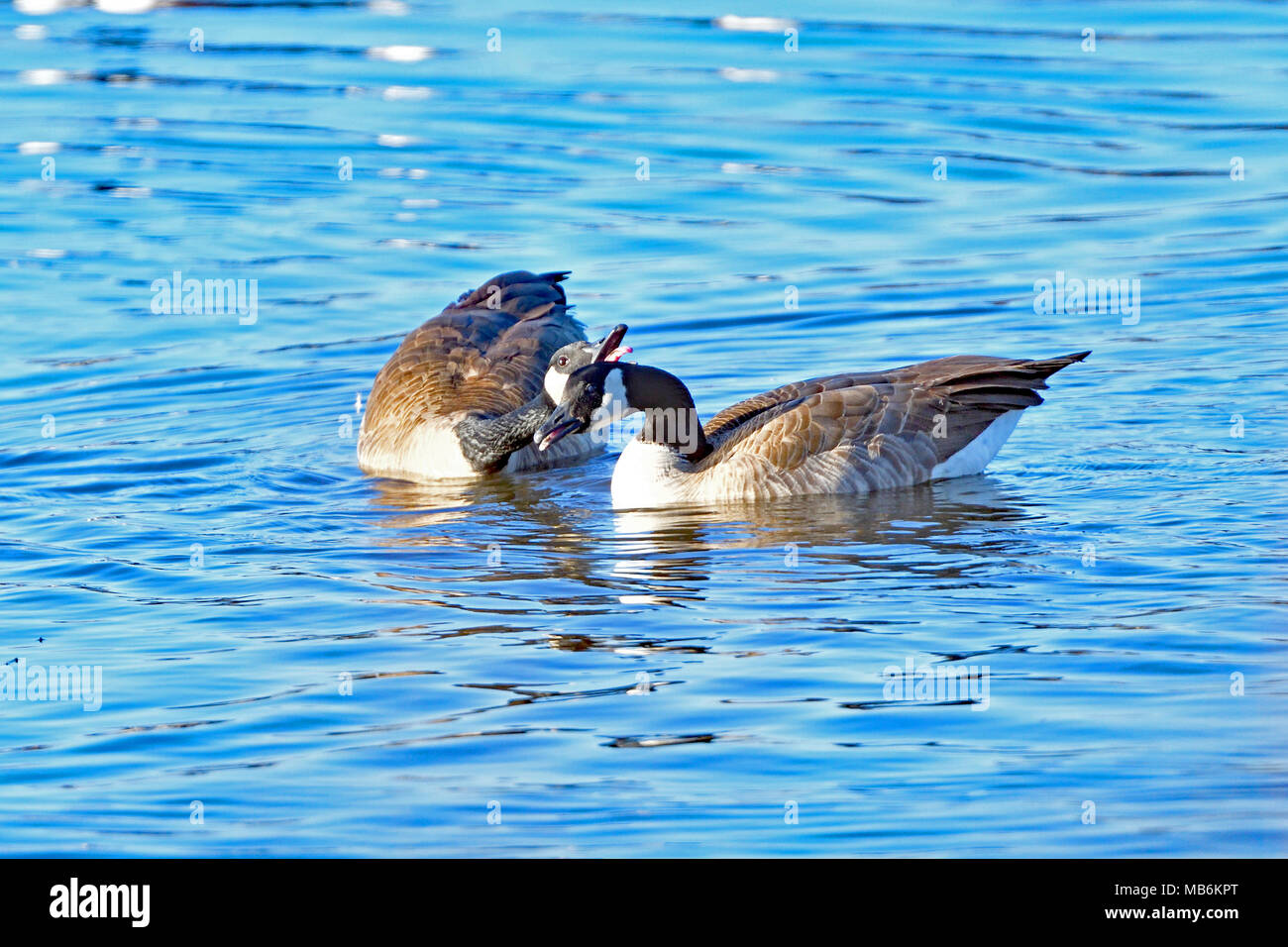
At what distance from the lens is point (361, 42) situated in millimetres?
29703

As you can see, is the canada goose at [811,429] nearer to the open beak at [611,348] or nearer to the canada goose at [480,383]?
the open beak at [611,348]

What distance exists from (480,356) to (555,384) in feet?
4.73

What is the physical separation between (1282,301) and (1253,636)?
8498mm

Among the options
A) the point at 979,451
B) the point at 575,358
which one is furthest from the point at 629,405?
the point at 979,451

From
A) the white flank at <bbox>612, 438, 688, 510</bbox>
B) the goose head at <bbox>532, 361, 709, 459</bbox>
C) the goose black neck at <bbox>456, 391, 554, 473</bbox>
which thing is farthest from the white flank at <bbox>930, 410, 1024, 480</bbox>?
the goose black neck at <bbox>456, 391, 554, 473</bbox>

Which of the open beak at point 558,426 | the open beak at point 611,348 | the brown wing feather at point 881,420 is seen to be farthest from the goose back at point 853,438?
the open beak at point 611,348

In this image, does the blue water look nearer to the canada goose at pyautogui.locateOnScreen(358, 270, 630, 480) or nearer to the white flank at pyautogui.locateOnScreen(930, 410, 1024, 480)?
the white flank at pyautogui.locateOnScreen(930, 410, 1024, 480)

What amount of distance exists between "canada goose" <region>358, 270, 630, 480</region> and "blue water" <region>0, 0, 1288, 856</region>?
1.25ft

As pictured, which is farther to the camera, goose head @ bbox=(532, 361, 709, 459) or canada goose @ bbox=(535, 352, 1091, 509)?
goose head @ bbox=(532, 361, 709, 459)

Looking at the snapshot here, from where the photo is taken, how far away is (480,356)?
14.8 meters

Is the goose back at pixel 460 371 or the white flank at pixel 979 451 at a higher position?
the goose back at pixel 460 371

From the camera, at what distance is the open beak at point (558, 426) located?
41.6 feet

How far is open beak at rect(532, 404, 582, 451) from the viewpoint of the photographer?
41.6 ft

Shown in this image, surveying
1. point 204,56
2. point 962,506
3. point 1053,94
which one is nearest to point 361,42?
point 204,56
